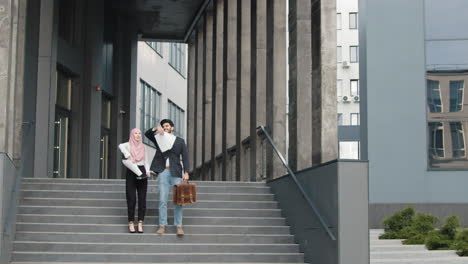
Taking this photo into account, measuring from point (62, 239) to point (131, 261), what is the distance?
1.26m

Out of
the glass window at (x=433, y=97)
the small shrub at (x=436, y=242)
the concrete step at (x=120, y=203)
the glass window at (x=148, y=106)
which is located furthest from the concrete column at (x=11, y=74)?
the glass window at (x=148, y=106)

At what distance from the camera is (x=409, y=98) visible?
2303cm

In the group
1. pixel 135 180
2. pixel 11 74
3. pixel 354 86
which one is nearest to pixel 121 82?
pixel 11 74

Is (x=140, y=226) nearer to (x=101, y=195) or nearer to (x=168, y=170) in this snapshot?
(x=168, y=170)

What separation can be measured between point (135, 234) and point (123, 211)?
1.01m

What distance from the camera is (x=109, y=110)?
2861 cm

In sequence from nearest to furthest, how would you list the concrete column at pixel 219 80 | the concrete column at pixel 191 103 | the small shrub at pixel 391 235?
the small shrub at pixel 391 235 < the concrete column at pixel 219 80 < the concrete column at pixel 191 103

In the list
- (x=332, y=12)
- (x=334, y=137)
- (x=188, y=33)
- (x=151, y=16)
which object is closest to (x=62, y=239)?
(x=334, y=137)

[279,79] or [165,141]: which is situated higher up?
[279,79]

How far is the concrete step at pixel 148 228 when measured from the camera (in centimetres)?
1273

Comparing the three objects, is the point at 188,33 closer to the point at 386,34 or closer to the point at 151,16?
the point at 151,16

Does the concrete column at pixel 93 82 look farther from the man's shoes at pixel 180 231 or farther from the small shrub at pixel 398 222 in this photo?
the man's shoes at pixel 180 231

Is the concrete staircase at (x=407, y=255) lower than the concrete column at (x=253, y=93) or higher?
lower

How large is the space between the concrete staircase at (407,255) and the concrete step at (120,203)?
2069 millimetres
